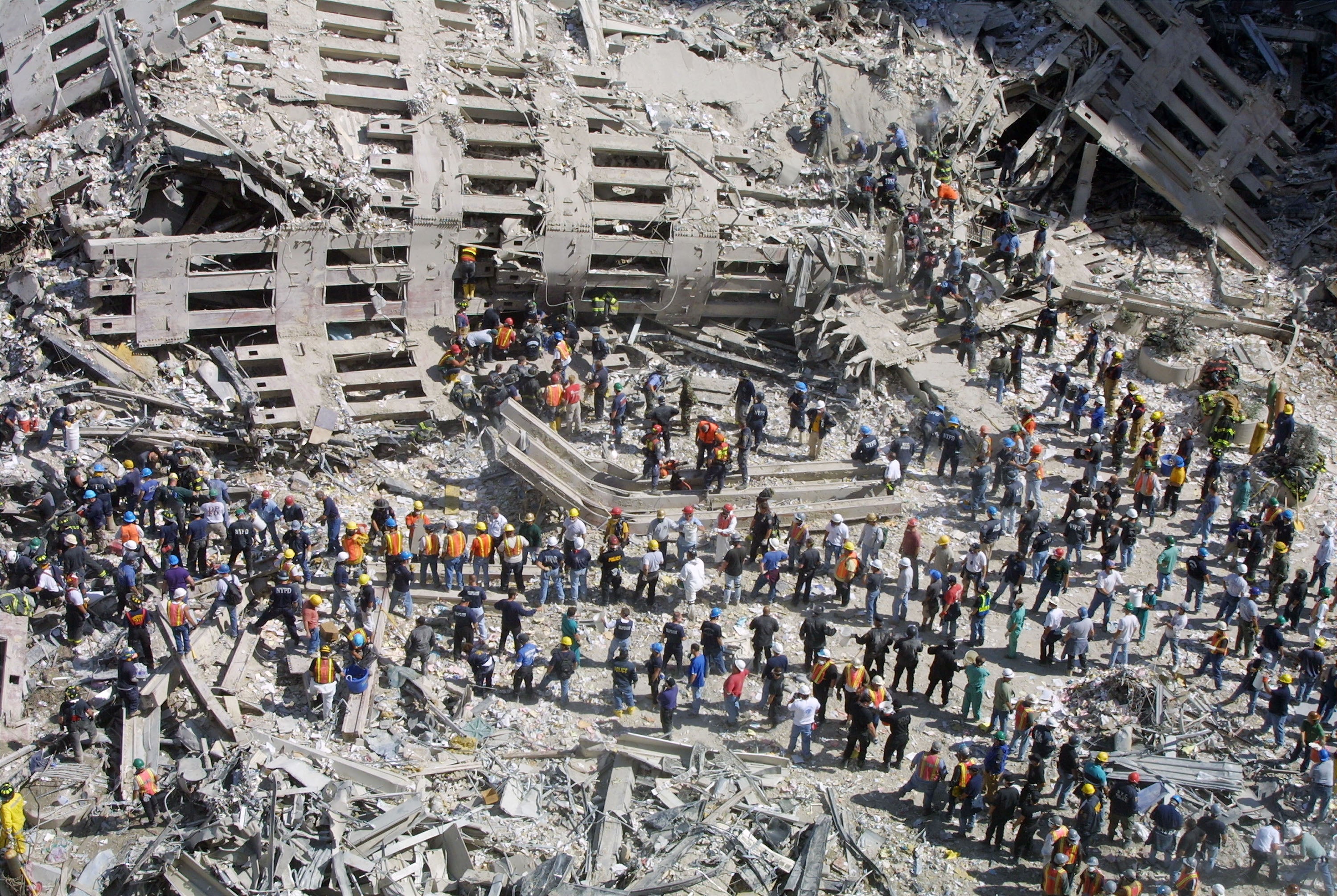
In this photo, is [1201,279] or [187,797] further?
[1201,279]

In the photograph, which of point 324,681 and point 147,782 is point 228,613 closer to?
point 324,681

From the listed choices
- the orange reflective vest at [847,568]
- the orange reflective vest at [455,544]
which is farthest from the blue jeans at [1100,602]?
the orange reflective vest at [455,544]

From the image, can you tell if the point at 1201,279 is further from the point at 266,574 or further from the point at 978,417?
the point at 266,574

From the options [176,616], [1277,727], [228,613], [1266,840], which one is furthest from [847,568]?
[176,616]

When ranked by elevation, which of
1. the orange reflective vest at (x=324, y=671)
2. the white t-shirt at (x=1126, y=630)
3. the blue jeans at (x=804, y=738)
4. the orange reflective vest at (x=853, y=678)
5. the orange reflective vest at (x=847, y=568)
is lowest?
the blue jeans at (x=804, y=738)

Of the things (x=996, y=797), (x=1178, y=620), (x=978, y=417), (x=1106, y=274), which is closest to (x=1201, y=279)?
(x=1106, y=274)

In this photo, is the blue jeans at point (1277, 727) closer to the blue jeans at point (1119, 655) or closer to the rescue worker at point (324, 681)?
the blue jeans at point (1119, 655)

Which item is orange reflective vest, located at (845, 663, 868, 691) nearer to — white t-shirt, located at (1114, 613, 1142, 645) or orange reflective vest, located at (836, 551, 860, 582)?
orange reflective vest, located at (836, 551, 860, 582)
